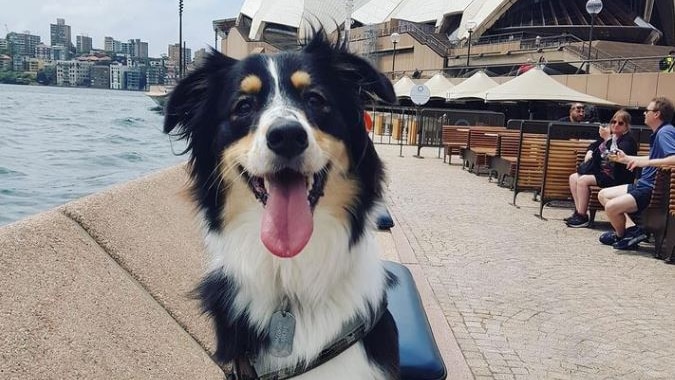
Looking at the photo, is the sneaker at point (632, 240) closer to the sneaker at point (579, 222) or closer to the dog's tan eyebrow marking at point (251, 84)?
the sneaker at point (579, 222)

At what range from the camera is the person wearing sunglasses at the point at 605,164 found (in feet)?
27.6

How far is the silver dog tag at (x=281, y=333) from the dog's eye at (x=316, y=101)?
0.99 m

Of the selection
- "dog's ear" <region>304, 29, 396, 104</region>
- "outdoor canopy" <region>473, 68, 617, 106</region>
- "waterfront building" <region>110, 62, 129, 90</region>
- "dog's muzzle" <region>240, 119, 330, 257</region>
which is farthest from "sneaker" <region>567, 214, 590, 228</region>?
"waterfront building" <region>110, 62, 129, 90</region>

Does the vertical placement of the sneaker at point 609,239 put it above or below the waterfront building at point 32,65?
below

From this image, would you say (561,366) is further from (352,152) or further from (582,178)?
(582,178)

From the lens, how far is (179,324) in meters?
2.72

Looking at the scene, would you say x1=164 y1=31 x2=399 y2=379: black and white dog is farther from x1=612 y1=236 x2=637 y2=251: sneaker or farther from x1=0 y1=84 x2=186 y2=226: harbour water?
x1=612 y1=236 x2=637 y2=251: sneaker

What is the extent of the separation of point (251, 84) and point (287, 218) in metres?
0.72

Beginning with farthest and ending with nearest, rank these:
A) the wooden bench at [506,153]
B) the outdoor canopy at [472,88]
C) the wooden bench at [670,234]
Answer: the outdoor canopy at [472,88] < the wooden bench at [506,153] < the wooden bench at [670,234]

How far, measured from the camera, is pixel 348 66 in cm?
283

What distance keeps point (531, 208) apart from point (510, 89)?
26.8 ft

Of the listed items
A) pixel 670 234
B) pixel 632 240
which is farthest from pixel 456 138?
pixel 670 234

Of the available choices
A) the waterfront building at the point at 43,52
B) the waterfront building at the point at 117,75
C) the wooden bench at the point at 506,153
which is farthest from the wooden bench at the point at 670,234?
the waterfront building at the point at 117,75

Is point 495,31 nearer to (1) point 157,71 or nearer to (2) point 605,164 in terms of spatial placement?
(1) point 157,71
